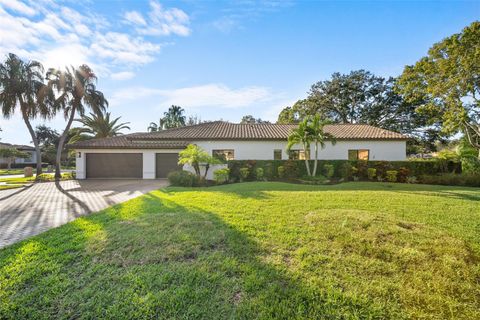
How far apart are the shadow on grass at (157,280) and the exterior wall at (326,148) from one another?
43.0ft

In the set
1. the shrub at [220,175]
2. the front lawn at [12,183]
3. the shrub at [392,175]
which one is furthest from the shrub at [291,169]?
the front lawn at [12,183]

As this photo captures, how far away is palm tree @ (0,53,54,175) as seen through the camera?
1672cm

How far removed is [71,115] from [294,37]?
20136mm

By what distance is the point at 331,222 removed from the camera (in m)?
5.20

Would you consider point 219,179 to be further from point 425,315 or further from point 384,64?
point 384,64

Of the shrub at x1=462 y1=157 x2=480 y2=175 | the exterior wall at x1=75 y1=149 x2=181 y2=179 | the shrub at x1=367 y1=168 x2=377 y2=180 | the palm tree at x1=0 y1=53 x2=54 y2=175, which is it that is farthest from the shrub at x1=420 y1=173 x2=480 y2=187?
the palm tree at x1=0 y1=53 x2=54 y2=175

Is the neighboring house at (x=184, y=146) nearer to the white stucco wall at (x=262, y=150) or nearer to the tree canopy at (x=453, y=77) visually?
the white stucco wall at (x=262, y=150)

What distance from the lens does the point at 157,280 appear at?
9.86 ft

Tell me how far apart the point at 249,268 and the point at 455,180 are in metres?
17.0

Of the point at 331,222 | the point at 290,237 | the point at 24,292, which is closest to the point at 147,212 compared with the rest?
the point at 24,292

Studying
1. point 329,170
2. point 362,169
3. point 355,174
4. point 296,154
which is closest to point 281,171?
point 329,170

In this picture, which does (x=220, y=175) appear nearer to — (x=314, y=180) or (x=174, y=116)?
(x=314, y=180)

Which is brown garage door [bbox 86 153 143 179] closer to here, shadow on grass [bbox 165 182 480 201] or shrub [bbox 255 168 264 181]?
shadow on grass [bbox 165 182 480 201]

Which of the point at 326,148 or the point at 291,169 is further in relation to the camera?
the point at 326,148
